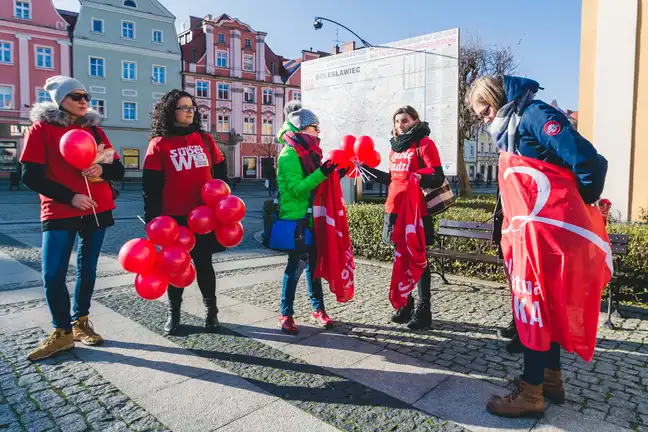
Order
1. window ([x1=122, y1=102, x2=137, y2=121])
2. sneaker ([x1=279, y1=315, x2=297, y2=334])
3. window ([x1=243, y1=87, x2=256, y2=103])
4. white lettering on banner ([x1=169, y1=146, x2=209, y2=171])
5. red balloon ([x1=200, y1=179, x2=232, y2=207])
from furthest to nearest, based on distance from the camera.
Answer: window ([x1=243, y1=87, x2=256, y2=103]), window ([x1=122, y1=102, x2=137, y2=121]), sneaker ([x1=279, y1=315, x2=297, y2=334]), white lettering on banner ([x1=169, y1=146, x2=209, y2=171]), red balloon ([x1=200, y1=179, x2=232, y2=207])

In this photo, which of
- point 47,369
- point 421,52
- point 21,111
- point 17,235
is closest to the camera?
point 47,369

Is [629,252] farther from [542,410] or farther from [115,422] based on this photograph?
[115,422]

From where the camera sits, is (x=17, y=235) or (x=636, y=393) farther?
(x=17, y=235)

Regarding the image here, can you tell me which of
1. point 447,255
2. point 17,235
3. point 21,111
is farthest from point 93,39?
point 447,255

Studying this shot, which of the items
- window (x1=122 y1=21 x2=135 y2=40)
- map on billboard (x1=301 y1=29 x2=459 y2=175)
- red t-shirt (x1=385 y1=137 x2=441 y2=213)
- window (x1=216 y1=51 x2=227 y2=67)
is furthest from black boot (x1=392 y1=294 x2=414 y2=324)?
window (x1=216 y1=51 x2=227 y2=67)

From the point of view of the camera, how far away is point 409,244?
13.3 ft

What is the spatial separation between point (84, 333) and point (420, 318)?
2817mm

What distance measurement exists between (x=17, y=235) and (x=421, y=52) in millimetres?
8861

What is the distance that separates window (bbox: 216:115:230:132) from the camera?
143ft

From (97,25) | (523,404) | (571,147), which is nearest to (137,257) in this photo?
(523,404)

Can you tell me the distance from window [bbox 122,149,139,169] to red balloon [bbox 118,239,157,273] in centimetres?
3803

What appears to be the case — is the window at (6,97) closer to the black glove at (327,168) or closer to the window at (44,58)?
the window at (44,58)

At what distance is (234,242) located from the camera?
3.71 m

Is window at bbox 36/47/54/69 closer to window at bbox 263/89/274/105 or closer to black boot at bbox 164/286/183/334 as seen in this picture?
window at bbox 263/89/274/105
